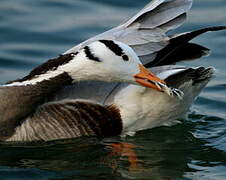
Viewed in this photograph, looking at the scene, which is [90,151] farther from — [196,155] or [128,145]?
[196,155]

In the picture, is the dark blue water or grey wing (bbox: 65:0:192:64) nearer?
the dark blue water

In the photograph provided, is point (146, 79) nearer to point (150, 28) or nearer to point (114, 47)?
point (114, 47)

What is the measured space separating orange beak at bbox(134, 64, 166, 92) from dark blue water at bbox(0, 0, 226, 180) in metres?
0.83

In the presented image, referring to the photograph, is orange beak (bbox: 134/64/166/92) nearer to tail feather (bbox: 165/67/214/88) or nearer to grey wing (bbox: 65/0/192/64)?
Answer: tail feather (bbox: 165/67/214/88)

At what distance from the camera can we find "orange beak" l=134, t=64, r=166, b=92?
339 inches

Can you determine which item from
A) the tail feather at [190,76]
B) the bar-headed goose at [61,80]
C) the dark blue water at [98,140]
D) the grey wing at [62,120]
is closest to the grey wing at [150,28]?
the tail feather at [190,76]

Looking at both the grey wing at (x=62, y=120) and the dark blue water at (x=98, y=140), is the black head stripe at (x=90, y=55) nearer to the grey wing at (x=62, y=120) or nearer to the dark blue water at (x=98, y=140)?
the grey wing at (x=62, y=120)

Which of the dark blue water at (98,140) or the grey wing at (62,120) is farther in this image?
the grey wing at (62,120)

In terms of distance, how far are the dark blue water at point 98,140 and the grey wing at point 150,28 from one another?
1.05 m

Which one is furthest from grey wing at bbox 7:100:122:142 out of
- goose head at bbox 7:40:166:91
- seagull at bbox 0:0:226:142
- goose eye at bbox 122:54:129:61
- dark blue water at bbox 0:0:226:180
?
goose eye at bbox 122:54:129:61

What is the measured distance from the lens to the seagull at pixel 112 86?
8.63m

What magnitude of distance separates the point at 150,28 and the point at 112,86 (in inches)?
35.6

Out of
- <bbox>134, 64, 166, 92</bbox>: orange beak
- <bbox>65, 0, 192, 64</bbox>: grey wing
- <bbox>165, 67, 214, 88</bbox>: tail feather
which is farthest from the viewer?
<bbox>65, 0, 192, 64</bbox>: grey wing

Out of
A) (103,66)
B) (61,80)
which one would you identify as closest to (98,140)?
(61,80)
